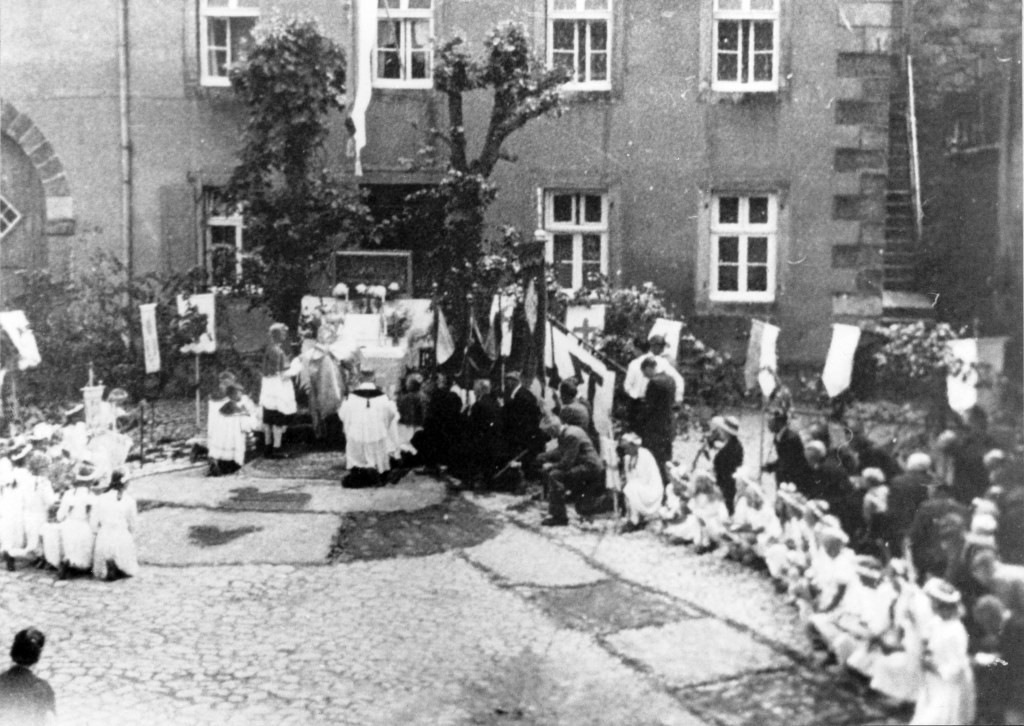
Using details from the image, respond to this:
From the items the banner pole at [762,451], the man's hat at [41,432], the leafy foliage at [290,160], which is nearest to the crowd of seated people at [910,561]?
the banner pole at [762,451]

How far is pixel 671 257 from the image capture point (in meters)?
9.10

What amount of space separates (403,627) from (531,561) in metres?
1.32

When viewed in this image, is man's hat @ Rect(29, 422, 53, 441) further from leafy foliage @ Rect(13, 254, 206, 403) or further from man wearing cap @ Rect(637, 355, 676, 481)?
man wearing cap @ Rect(637, 355, 676, 481)

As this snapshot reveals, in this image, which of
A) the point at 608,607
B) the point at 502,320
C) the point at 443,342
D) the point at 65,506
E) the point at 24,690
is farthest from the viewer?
the point at 443,342

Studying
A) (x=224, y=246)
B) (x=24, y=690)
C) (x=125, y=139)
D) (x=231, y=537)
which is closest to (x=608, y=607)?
(x=231, y=537)

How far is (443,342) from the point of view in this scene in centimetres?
961

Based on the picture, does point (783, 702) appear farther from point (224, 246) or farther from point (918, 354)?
point (224, 246)

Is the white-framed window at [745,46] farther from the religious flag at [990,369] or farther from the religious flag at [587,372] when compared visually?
the religious flag at [990,369]

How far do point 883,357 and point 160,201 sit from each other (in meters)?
5.26

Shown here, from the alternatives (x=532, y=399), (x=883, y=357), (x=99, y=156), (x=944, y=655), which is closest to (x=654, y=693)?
(x=944, y=655)

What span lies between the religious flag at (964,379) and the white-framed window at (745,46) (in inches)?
107

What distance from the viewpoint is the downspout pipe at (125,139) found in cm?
838

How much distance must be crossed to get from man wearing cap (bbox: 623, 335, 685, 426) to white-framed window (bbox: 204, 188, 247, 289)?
3.20 m

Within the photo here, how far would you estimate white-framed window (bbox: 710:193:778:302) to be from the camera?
8.91 m
